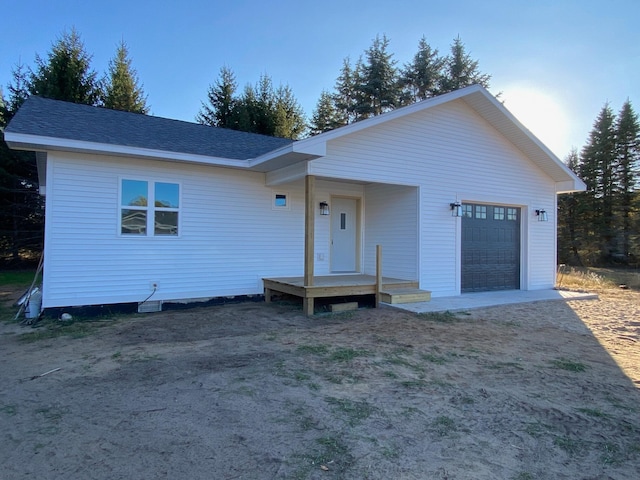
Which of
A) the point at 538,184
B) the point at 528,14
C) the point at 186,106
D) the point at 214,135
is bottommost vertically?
the point at 538,184

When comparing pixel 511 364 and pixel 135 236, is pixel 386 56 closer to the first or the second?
pixel 135 236

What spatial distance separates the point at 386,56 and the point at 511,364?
2586 cm

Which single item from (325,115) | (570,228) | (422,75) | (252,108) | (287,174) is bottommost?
(570,228)

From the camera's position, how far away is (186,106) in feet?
77.2

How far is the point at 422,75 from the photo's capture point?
2628 centimetres

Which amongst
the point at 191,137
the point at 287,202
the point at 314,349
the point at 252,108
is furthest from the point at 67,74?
the point at 314,349

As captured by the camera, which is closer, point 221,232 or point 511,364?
point 511,364

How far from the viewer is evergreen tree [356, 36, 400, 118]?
25.9 metres

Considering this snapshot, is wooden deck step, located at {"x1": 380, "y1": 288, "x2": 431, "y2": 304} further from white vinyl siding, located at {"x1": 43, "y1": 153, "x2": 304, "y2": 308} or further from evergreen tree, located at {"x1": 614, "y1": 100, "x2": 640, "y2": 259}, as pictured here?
evergreen tree, located at {"x1": 614, "y1": 100, "x2": 640, "y2": 259}

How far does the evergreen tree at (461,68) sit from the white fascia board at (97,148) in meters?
23.5

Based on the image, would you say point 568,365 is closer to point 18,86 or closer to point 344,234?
point 344,234

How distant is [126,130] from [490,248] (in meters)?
9.08

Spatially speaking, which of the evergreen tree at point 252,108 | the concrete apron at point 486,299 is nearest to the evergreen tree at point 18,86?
the evergreen tree at point 252,108

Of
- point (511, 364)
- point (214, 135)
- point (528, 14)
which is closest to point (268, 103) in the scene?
point (214, 135)
